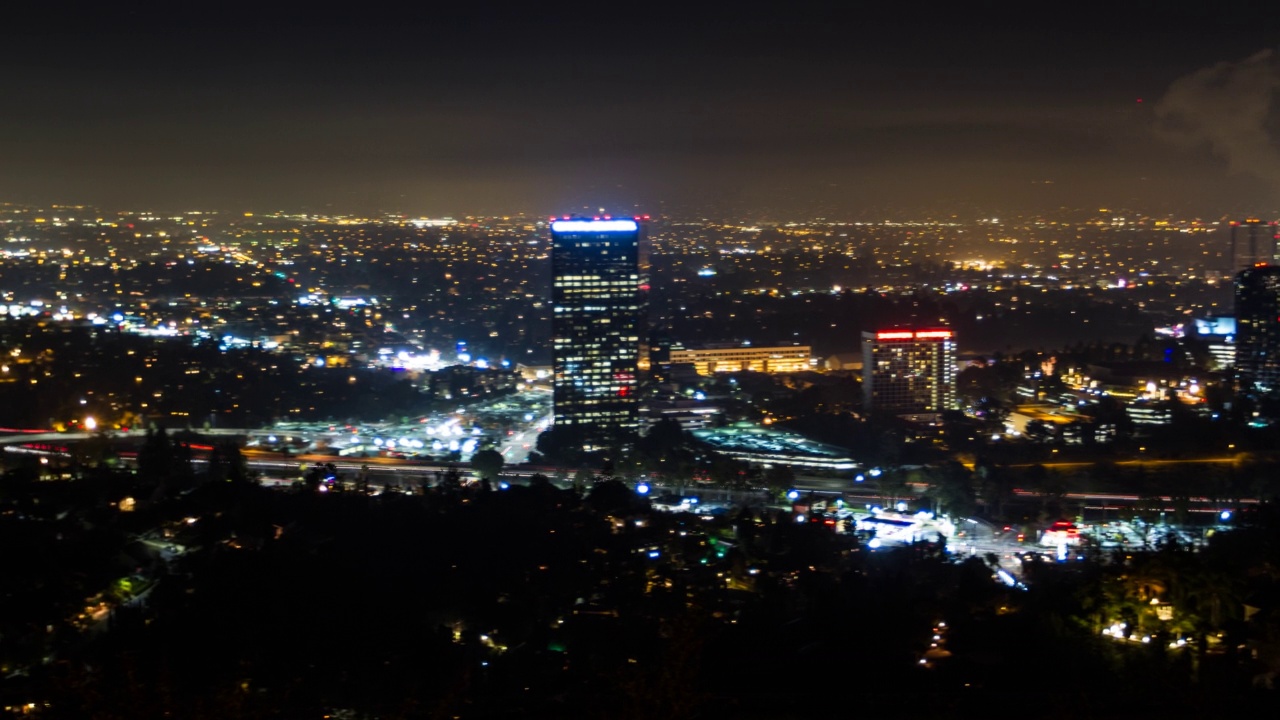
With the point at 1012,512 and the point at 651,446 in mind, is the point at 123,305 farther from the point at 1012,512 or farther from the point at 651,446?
the point at 1012,512

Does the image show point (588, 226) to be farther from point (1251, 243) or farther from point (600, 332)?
point (1251, 243)

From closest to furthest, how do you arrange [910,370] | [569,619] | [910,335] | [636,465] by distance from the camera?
[569,619], [636,465], [910,370], [910,335]

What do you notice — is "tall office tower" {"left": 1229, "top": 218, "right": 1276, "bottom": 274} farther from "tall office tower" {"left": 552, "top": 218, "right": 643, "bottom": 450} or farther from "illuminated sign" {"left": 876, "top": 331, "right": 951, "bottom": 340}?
"tall office tower" {"left": 552, "top": 218, "right": 643, "bottom": 450}

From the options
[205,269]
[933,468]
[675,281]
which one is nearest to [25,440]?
[933,468]

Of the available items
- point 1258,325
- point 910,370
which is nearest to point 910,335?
point 910,370

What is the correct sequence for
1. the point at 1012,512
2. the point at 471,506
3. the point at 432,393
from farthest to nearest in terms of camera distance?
the point at 432,393, the point at 1012,512, the point at 471,506

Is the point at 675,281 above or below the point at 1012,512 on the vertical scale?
above
